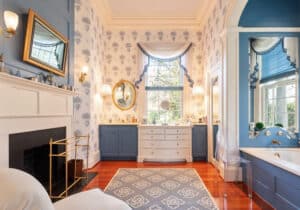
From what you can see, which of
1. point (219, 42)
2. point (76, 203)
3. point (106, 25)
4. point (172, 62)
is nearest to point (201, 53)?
point (172, 62)

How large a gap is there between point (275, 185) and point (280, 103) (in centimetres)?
174

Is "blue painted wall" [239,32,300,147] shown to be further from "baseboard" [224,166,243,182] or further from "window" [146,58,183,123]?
"window" [146,58,183,123]

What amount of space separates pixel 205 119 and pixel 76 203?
4.12m

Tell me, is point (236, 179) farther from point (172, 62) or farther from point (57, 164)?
point (172, 62)

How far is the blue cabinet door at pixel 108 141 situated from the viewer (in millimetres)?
5090

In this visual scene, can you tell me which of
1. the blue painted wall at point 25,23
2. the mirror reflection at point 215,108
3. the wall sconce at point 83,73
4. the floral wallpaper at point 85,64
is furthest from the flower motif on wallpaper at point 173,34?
the blue painted wall at point 25,23

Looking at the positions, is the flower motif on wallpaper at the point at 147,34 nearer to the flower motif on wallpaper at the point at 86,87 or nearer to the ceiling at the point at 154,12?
the ceiling at the point at 154,12

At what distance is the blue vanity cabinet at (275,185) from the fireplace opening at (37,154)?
2804 mm

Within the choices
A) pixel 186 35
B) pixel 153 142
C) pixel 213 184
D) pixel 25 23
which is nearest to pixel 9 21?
pixel 25 23

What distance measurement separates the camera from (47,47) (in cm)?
266

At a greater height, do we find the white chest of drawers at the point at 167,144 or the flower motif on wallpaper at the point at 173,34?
the flower motif on wallpaper at the point at 173,34

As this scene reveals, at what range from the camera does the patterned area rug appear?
271 centimetres

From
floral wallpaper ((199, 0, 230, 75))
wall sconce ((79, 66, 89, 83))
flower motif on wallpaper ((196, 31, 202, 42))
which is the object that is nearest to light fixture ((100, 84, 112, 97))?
wall sconce ((79, 66, 89, 83))

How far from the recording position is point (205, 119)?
5.16 m
